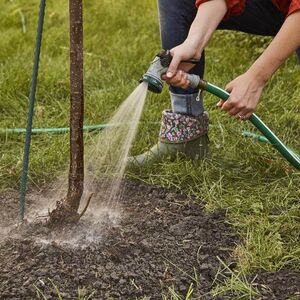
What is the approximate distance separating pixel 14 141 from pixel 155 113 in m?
0.65

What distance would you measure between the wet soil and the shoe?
35cm

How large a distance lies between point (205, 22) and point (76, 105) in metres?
0.55

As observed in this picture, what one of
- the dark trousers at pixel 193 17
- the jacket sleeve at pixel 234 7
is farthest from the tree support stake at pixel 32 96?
the dark trousers at pixel 193 17

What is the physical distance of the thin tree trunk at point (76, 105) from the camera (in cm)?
203

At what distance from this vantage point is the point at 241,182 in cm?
266

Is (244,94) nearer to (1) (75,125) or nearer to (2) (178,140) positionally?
(1) (75,125)

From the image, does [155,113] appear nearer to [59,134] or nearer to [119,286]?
[59,134]

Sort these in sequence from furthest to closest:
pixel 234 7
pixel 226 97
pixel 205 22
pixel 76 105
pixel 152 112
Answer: pixel 152 112 → pixel 234 7 → pixel 205 22 → pixel 226 97 → pixel 76 105

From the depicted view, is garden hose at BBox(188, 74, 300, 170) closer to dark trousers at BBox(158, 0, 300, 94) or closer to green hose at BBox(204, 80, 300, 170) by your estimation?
green hose at BBox(204, 80, 300, 170)

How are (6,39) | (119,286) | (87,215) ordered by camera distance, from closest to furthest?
(119,286) → (87,215) → (6,39)

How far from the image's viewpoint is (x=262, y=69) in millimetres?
Result: 2174

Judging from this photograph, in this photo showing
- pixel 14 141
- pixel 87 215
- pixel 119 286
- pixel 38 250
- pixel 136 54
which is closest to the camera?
pixel 119 286

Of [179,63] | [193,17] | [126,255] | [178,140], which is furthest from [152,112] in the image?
[126,255]

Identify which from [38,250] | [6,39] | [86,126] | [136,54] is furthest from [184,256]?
[6,39]
